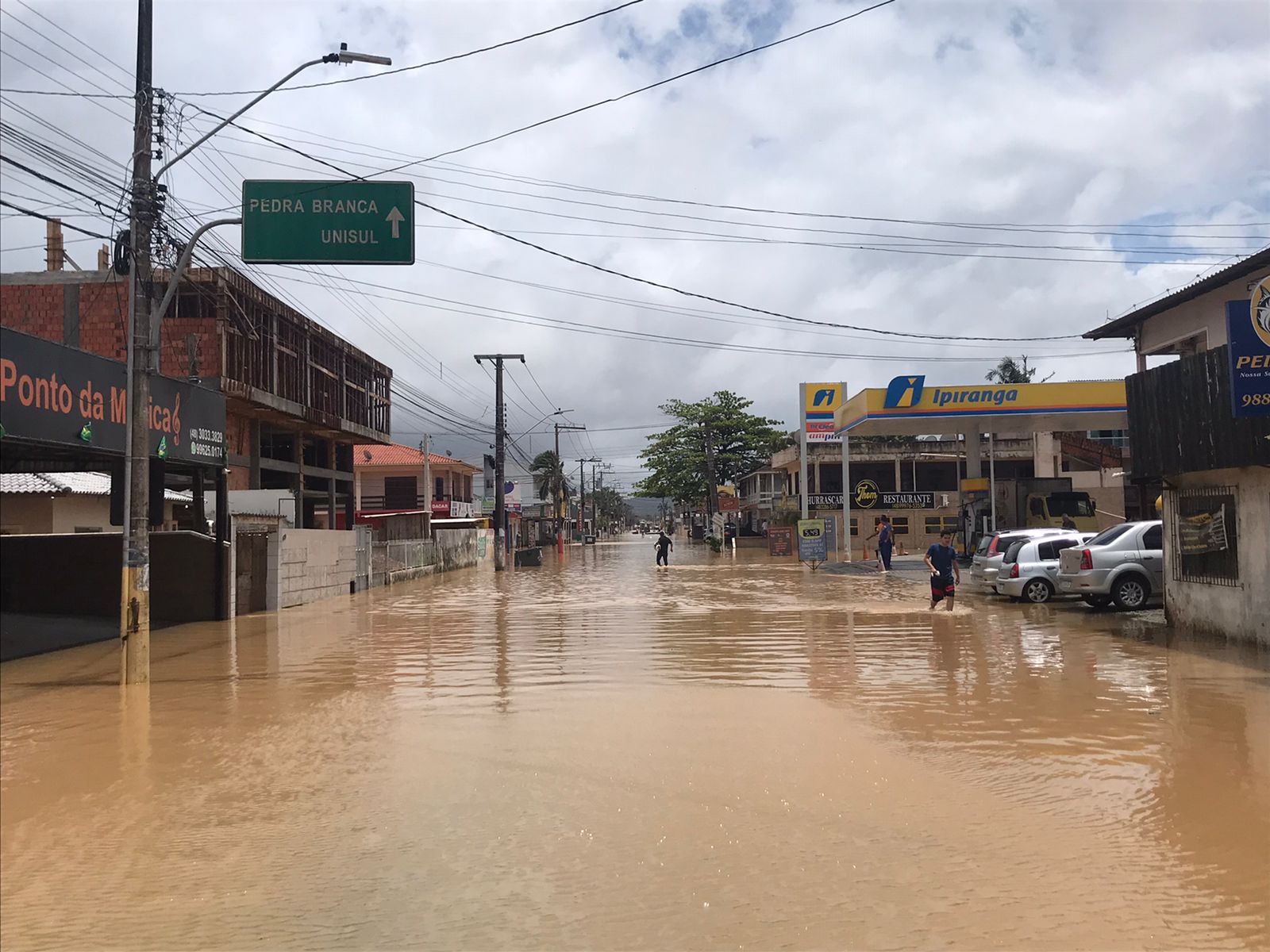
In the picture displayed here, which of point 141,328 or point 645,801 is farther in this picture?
point 141,328

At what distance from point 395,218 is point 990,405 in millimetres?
27623

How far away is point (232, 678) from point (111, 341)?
2241 centimetres

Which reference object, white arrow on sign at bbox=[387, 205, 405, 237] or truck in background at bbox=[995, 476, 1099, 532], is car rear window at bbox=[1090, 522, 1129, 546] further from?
truck in background at bbox=[995, 476, 1099, 532]

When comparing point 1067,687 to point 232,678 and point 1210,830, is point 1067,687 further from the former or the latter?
point 232,678

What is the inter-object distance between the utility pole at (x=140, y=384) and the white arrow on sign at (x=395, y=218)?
2.97 meters

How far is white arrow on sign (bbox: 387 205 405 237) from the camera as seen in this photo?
12.0 m

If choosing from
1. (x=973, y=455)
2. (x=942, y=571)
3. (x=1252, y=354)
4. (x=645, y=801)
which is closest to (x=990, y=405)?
(x=973, y=455)

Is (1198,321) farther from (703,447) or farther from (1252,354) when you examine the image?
(703,447)

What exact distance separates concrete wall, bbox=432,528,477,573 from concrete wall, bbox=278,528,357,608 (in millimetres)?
13688

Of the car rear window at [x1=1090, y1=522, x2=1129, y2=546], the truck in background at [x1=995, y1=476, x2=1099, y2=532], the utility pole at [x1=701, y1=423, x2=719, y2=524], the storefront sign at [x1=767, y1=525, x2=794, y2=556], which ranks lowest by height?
the storefront sign at [x1=767, y1=525, x2=794, y2=556]

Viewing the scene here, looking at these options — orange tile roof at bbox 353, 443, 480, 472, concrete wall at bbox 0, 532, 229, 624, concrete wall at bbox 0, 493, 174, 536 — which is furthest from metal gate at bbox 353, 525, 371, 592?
orange tile roof at bbox 353, 443, 480, 472

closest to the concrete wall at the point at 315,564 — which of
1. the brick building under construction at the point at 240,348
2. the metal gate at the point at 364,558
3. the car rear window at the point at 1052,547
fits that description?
the metal gate at the point at 364,558

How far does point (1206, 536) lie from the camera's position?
15.4 metres

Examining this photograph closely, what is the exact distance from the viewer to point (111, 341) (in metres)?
30.7
